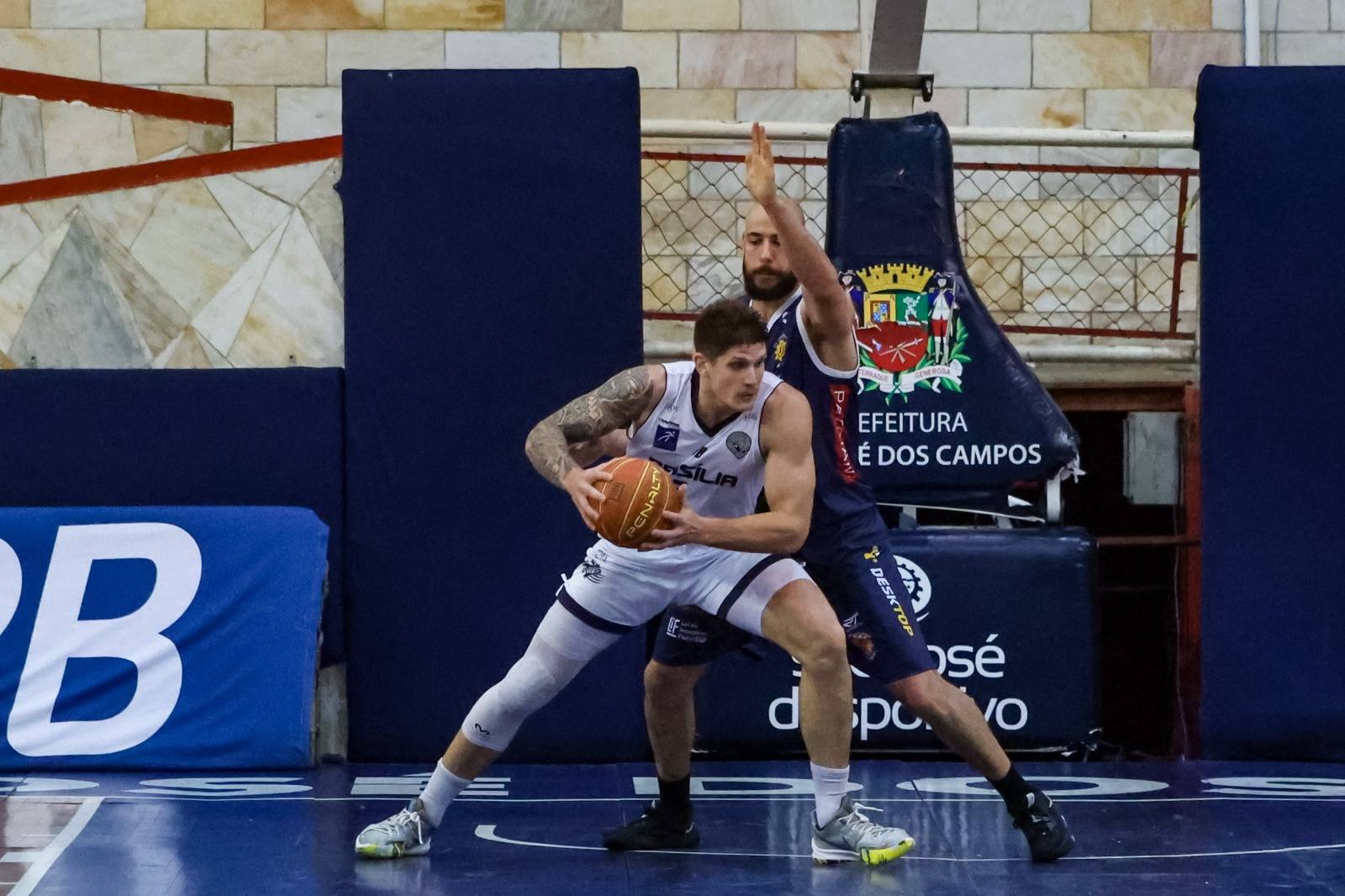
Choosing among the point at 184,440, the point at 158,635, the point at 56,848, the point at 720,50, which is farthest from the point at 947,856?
the point at 720,50

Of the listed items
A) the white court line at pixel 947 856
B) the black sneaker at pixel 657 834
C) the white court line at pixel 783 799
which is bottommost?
the white court line at pixel 783 799

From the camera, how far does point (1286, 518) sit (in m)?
6.76

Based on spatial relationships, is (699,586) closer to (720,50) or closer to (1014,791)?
(1014,791)

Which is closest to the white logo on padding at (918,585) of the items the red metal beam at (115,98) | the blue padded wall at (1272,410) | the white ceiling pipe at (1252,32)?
the blue padded wall at (1272,410)

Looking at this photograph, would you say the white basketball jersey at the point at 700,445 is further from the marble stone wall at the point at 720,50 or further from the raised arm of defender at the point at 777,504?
the marble stone wall at the point at 720,50

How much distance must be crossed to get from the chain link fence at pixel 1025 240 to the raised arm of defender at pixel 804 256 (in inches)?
163

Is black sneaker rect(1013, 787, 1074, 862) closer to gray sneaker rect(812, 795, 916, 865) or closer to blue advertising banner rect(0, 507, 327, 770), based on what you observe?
gray sneaker rect(812, 795, 916, 865)

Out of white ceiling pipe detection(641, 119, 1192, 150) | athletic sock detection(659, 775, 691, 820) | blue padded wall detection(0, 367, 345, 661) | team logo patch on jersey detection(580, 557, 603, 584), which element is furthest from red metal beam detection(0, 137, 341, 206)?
athletic sock detection(659, 775, 691, 820)

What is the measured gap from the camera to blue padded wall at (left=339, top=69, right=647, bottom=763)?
21.7 feet

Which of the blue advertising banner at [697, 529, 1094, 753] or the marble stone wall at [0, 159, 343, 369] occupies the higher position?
the marble stone wall at [0, 159, 343, 369]

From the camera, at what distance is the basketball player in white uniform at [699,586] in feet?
16.2

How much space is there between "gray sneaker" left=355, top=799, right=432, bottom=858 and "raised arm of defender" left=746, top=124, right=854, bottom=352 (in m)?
1.92

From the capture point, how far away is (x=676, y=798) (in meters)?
5.31

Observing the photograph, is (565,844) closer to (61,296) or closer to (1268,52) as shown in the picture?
(61,296)
